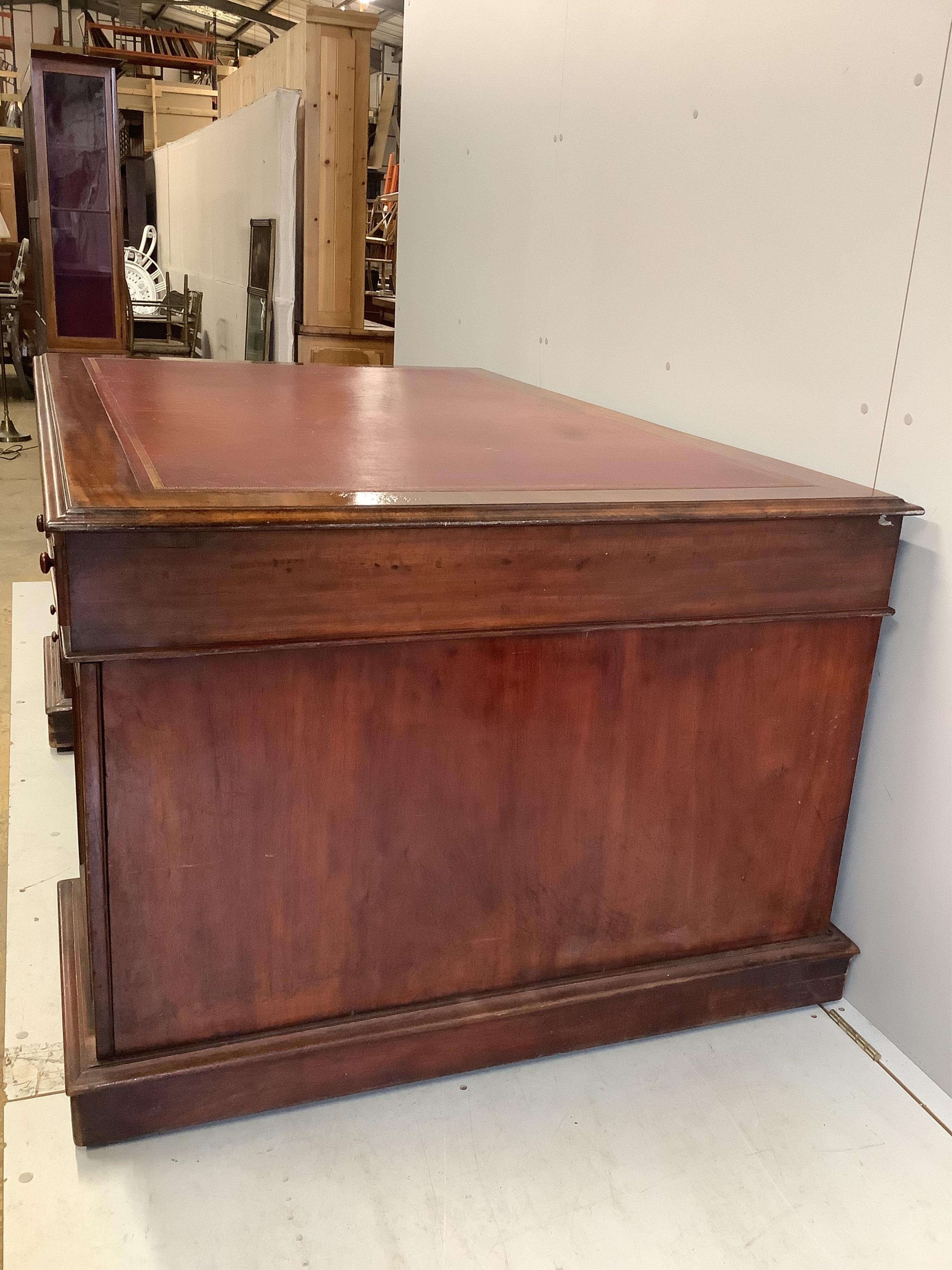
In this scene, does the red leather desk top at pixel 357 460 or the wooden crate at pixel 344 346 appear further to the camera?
the wooden crate at pixel 344 346

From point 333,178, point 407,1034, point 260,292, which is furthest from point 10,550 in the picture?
point 407,1034

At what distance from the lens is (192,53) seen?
44.5ft

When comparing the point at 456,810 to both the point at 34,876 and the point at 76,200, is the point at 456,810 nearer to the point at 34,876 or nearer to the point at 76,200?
the point at 34,876

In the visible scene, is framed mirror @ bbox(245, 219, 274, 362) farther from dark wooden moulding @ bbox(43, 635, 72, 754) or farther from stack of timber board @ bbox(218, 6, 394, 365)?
dark wooden moulding @ bbox(43, 635, 72, 754)

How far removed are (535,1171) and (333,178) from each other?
15.3ft

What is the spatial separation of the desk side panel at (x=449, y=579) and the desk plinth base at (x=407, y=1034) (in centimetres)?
47

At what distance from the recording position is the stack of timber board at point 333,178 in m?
4.73

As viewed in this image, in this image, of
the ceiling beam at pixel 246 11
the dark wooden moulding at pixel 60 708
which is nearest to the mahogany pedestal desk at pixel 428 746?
the dark wooden moulding at pixel 60 708

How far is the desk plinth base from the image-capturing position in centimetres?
115

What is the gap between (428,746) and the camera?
1.17m

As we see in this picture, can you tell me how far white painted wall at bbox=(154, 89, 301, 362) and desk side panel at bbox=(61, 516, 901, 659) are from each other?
375cm

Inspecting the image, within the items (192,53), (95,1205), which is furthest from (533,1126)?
(192,53)

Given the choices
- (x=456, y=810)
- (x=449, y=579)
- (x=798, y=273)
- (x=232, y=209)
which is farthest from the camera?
(x=232, y=209)

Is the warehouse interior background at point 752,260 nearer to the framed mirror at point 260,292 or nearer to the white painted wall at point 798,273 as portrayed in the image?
the white painted wall at point 798,273
